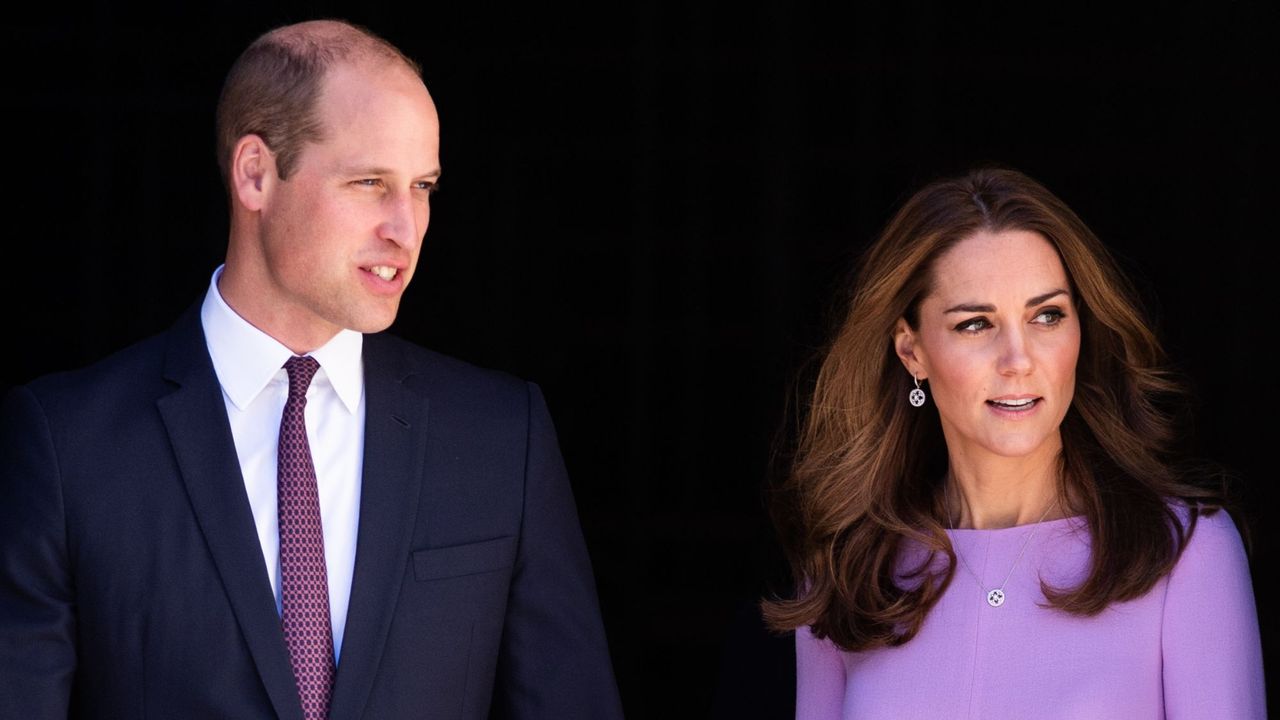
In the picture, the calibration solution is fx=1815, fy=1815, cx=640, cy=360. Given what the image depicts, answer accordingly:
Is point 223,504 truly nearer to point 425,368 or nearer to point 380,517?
point 380,517

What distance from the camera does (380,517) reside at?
2592 mm

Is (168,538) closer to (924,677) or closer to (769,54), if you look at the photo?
(924,677)

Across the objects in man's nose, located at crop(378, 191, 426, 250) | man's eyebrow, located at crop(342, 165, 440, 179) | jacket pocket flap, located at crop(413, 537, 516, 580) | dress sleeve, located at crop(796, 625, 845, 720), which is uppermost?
man's eyebrow, located at crop(342, 165, 440, 179)

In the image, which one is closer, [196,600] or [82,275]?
[196,600]

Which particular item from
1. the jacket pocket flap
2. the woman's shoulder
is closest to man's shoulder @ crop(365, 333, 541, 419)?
the jacket pocket flap

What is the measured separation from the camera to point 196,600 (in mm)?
2484

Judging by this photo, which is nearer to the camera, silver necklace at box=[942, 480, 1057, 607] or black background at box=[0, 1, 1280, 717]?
silver necklace at box=[942, 480, 1057, 607]

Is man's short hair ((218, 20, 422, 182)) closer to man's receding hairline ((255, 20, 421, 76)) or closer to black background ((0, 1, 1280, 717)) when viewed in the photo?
man's receding hairline ((255, 20, 421, 76))

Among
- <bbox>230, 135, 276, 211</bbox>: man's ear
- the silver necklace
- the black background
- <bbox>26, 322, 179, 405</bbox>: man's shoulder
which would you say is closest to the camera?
<bbox>26, 322, 179, 405</bbox>: man's shoulder

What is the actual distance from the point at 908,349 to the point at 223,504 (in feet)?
→ 3.79

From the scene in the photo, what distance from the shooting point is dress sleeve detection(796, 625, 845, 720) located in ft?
9.61

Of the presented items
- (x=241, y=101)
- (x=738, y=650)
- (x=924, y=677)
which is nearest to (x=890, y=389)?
(x=924, y=677)

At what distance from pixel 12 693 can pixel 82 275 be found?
1707 millimetres

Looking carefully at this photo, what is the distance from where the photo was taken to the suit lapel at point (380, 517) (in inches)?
99.1
